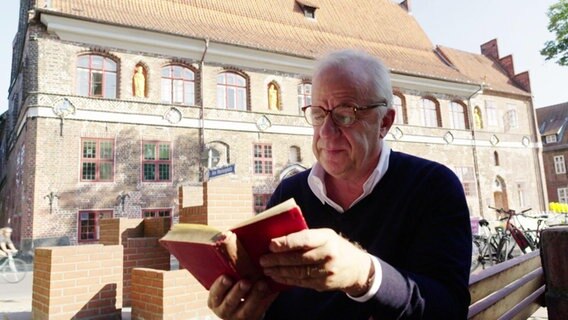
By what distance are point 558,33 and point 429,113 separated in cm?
751

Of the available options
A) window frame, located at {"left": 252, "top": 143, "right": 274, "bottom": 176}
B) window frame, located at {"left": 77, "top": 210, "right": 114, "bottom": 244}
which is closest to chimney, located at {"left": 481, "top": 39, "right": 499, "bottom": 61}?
window frame, located at {"left": 252, "top": 143, "right": 274, "bottom": 176}

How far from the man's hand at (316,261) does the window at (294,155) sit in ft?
60.0

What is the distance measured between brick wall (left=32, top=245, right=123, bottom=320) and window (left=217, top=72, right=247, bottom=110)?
15.0m

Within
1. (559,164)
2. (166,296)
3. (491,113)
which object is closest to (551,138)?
(559,164)

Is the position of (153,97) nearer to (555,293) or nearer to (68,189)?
→ (68,189)

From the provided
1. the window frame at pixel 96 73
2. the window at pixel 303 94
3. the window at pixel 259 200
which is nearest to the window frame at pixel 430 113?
the window at pixel 303 94

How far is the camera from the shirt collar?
1711 millimetres

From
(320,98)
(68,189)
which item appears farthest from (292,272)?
(68,189)

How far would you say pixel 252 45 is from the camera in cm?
1850

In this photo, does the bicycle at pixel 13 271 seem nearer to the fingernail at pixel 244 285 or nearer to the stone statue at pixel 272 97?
the fingernail at pixel 244 285

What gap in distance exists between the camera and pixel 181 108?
55.8 feet

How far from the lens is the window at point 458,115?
24795mm

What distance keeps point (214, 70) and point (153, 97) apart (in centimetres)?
305

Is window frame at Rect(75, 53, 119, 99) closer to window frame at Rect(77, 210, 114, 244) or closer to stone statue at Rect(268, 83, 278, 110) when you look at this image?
window frame at Rect(77, 210, 114, 244)
